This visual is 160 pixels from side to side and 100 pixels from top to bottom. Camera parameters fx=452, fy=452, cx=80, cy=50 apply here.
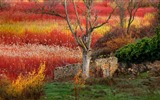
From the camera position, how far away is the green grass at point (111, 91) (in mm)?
8531

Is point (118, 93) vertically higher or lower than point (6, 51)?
lower

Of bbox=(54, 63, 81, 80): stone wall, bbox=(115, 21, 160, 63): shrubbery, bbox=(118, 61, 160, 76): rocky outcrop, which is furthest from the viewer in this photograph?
bbox=(54, 63, 81, 80): stone wall

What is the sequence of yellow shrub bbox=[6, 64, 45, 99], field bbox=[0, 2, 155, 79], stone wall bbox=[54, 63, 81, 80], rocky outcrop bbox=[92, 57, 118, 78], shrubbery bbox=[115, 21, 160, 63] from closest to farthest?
yellow shrub bbox=[6, 64, 45, 99] → rocky outcrop bbox=[92, 57, 118, 78] → shrubbery bbox=[115, 21, 160, 63] → stone wall bbox=[54, 63, 81, 80] → field bbox=[0, 2, 155, 79]

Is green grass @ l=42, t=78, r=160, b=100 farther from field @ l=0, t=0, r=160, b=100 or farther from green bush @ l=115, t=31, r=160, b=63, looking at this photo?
green bush @ l=115, t=31, r=160, b=63

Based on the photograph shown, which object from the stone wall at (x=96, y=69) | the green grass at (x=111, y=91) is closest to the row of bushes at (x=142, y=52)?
the stone wall at (x=96, y=69)

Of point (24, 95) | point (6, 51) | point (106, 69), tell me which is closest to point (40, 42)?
point (6, 51)

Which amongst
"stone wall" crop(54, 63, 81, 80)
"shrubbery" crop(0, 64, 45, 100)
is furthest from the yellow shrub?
"stone wall" crop(54, 63, 81, 80)

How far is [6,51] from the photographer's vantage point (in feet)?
54.1

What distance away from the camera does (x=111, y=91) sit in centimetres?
909

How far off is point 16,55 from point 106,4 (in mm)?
27820

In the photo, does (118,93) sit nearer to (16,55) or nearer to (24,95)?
(24,95)

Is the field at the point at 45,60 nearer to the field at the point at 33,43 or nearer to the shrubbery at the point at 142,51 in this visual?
the field at the point at 33,43

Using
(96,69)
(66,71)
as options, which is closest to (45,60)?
(66,71)

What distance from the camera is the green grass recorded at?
8.53m
